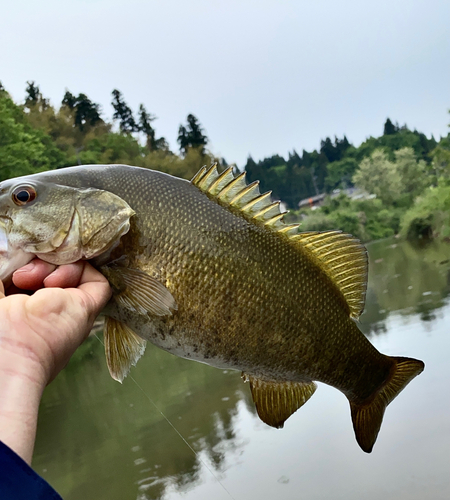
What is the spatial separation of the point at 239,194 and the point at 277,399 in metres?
0.87

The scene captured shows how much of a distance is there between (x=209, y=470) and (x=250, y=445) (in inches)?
31.4

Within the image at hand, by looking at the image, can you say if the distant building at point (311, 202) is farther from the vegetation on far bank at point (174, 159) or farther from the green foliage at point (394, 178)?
the green foliage at point (394, 178)

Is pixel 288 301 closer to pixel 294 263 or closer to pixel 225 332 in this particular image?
pixel 294 263

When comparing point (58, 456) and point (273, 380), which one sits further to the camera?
point (58, 456)

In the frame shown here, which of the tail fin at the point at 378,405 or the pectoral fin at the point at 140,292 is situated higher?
the pectoral fin at the point at 140,292

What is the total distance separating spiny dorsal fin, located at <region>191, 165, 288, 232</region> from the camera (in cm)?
189

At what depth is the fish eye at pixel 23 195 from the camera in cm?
160

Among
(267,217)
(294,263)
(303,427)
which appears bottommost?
(303,427)

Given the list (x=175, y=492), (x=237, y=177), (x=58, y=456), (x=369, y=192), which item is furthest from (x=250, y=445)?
(x=369, y=192)

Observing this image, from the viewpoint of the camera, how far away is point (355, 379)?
1.99 metres

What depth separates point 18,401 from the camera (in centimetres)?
106

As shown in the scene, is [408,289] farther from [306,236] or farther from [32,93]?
[32,93]

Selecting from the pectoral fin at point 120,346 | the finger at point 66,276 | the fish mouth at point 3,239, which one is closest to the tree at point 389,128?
the pectoral fin at point 120,346

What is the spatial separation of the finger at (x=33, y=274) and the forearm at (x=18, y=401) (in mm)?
428
